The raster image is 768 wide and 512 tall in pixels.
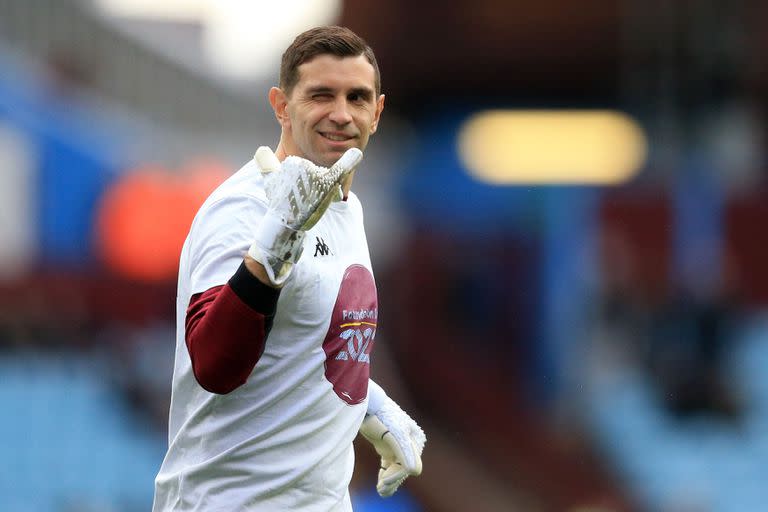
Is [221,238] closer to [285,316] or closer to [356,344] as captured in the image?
[285,316]

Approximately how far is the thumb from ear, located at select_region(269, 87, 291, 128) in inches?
9.9

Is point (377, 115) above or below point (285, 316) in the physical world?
above

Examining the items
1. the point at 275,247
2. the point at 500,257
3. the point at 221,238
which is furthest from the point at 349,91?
the point at 500,257

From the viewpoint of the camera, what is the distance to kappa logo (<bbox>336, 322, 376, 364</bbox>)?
375 cm

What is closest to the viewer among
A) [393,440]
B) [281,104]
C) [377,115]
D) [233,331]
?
[233,331]

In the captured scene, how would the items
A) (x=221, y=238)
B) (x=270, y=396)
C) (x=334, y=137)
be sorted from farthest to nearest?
(x=334, y=137) → (x=270, y=396) → (x=221, y=238)

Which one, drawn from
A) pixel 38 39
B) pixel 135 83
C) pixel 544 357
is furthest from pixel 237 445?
pixel 135 83

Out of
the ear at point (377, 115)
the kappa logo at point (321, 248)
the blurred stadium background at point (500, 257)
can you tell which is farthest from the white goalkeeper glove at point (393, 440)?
the blurred stadium background at point (500, 257)

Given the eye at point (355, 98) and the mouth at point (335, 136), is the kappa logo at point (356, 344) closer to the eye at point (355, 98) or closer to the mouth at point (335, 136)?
the mouth at point (335, 136)

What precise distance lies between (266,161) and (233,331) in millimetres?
612

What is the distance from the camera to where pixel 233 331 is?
3.22 m

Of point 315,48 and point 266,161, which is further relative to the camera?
point 315,48

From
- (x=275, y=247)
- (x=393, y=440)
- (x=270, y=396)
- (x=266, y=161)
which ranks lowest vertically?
(x=393, y=440)

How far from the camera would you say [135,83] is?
19.7 m
